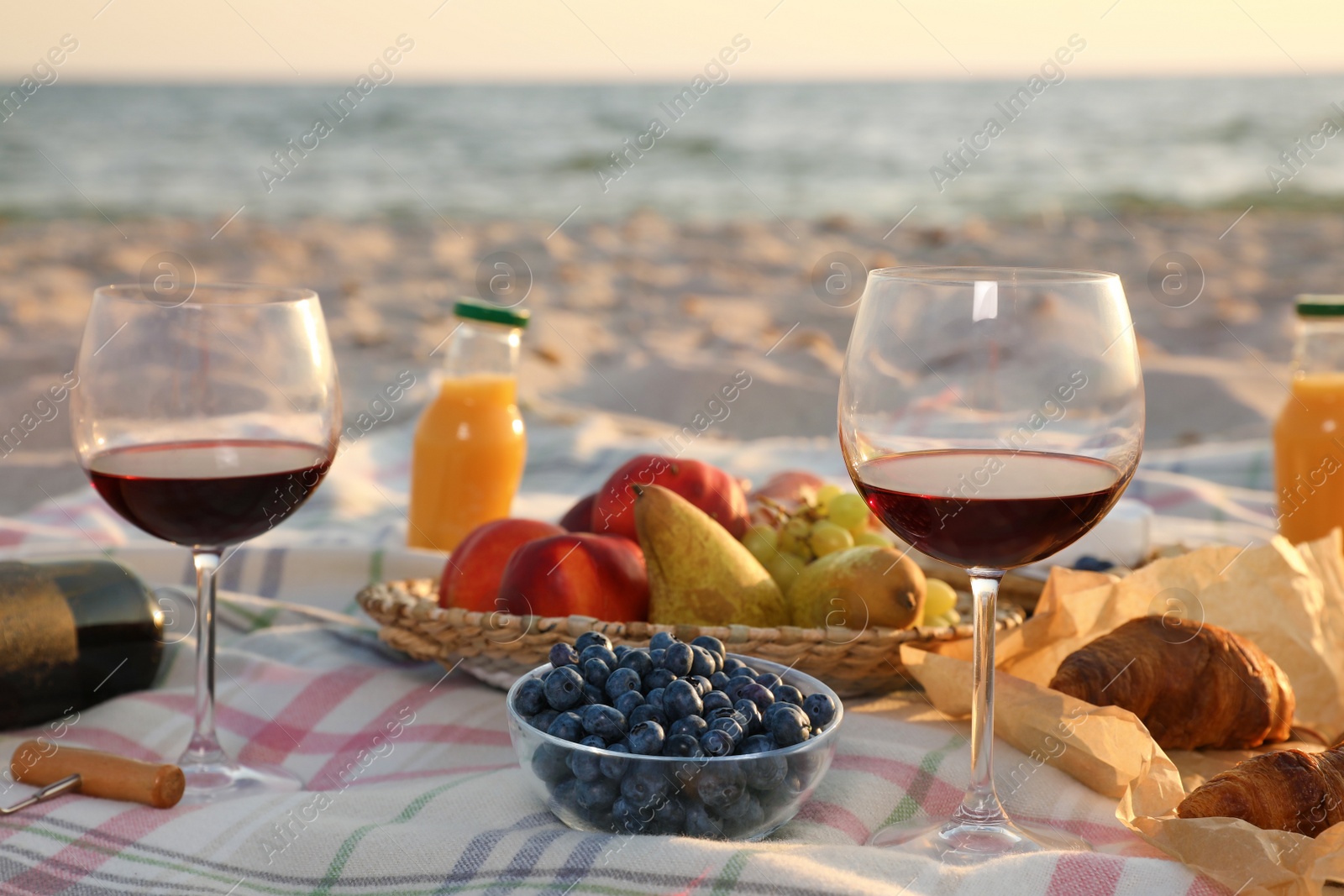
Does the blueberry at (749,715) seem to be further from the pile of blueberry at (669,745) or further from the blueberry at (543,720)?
the blueberry at (543,720)

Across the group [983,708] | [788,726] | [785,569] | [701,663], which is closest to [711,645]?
[701,663]

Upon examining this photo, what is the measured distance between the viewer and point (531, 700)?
118cm

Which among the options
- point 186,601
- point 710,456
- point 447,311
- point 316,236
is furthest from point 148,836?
point 316,236

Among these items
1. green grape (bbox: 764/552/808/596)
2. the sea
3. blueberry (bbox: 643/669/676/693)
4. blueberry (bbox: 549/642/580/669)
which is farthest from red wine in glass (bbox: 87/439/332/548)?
the sea

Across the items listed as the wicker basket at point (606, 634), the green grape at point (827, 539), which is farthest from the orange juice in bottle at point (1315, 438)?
the green grape at point (827, 539)

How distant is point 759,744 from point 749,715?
31 millimetres

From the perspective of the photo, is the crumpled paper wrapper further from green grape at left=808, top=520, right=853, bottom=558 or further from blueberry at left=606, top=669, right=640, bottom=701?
blueberry at left=606, top=669, right=640, bottom=701

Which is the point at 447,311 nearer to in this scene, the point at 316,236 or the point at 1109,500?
the point at 316,236

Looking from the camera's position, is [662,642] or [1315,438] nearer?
[662,642]

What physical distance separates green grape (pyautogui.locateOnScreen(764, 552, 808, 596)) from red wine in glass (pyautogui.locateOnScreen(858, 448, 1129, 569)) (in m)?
0.57

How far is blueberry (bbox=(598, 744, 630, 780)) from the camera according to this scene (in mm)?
1091

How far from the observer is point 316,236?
9.27m

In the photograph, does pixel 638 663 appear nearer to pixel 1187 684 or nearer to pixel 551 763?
pixel 551 763

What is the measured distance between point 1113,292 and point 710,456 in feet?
6.97
